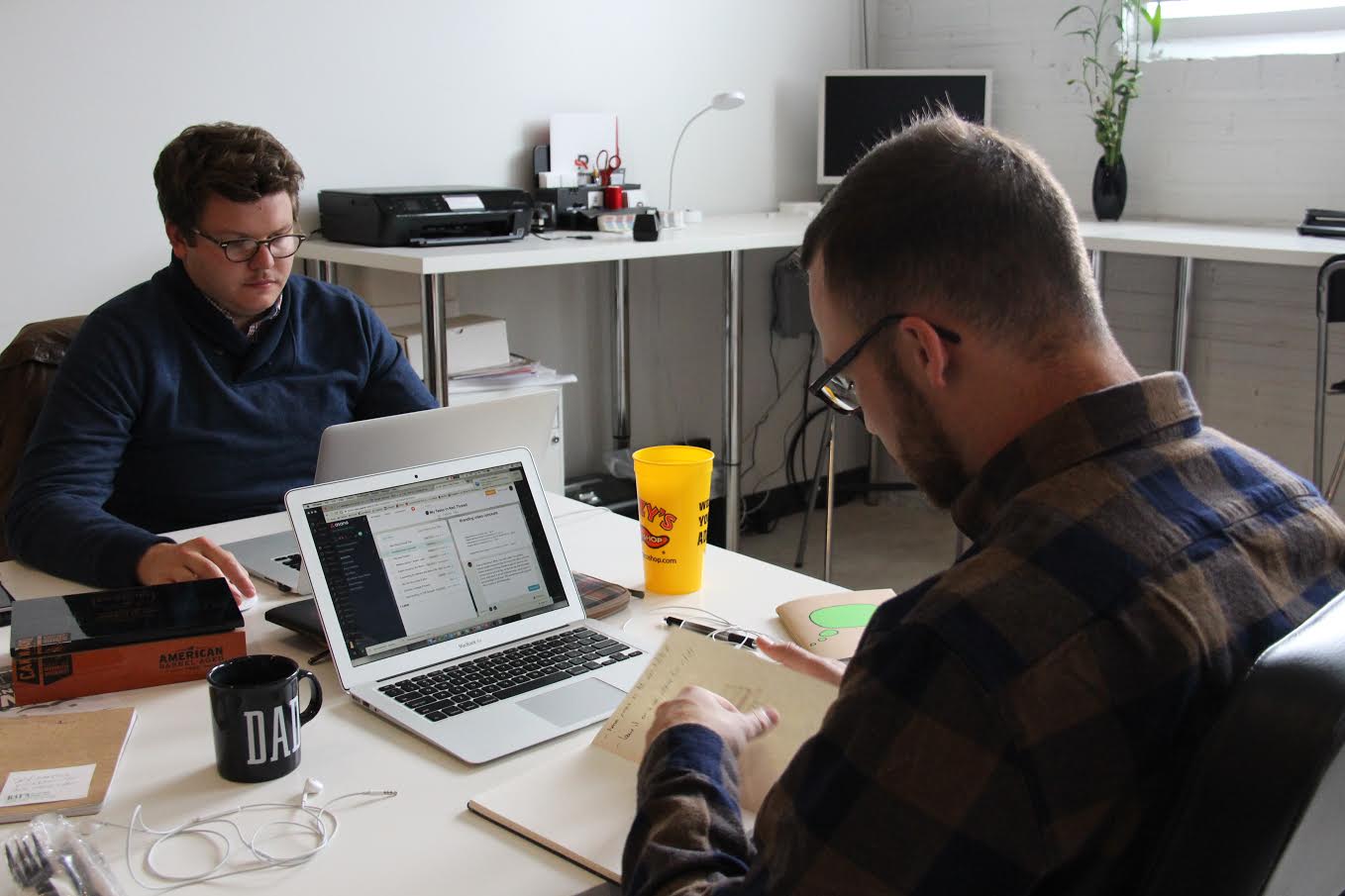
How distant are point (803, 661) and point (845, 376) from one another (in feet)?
0.98

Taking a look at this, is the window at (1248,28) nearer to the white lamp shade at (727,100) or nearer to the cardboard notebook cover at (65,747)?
the white lamp shade at (727,100)

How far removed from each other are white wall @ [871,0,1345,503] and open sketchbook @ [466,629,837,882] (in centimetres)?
296

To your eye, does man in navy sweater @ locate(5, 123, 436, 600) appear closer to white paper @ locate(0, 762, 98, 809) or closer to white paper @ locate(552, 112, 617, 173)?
white paper @ locate(0, 762, 98, 809)

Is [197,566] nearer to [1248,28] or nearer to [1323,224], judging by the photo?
[1323,224]

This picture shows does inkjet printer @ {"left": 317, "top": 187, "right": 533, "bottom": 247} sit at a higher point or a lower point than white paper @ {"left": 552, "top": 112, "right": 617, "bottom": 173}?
lower

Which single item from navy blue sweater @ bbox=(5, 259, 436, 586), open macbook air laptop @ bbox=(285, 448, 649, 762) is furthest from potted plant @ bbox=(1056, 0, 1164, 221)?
open macbook air laptop @ bbox=(285, 448, 649, 762)

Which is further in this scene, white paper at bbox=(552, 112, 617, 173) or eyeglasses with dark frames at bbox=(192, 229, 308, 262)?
white paper at bbox=(552, 112, 617, 173)

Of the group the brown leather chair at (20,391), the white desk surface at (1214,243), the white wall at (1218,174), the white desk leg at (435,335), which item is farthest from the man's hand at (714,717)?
the white wall at (1218,174)

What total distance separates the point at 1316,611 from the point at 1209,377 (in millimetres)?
3254

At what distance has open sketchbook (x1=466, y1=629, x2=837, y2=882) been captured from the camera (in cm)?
103

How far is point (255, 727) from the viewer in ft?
3.57

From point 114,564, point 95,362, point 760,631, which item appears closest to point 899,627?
point 760,631

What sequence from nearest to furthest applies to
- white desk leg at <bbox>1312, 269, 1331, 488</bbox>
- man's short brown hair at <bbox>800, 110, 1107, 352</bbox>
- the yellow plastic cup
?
man's short brown hair at <bbox>800, 110, 1107, 352</bbox>
the yellow plastic cup
white desk leg at <bbox>1312, 269, 1331, 488</bbox>

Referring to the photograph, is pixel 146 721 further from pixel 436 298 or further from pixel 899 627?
pixel 436 298
